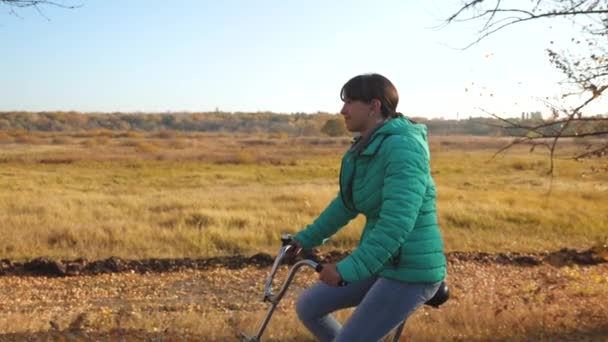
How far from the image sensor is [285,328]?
5520 millimetres

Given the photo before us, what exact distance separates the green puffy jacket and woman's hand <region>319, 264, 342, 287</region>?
0.03 meters

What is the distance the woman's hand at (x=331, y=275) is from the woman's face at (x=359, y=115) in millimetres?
649

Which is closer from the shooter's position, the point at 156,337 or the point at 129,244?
the point at 156,337

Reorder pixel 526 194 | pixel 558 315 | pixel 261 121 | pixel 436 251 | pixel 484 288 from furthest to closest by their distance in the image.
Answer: pixel 261 121, pixel 526 194, pixel 484 288, pixel 558 315, pixel 436 251

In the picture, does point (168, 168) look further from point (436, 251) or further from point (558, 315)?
point (436, 251)

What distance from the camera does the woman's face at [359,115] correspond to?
10.3 feet

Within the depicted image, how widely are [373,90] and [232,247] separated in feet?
42.4

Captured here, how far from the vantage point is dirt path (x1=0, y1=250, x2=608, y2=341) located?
18.0 feet

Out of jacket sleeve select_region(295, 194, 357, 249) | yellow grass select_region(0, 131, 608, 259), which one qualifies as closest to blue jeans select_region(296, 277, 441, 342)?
jacket sleeve select_region(295, 194, 357, 249)

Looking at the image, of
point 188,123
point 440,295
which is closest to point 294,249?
point 440,295

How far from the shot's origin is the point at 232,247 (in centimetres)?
1572

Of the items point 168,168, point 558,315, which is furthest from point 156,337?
point 168,168

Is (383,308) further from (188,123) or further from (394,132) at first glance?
(188,123)

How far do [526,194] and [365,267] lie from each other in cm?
2461
